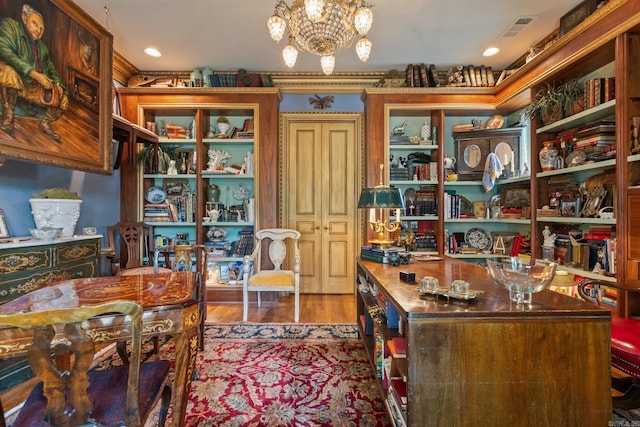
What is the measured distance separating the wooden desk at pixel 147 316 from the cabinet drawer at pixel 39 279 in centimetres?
48

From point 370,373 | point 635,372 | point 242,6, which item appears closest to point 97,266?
point 370,373

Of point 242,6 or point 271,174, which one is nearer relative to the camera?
point 242,6

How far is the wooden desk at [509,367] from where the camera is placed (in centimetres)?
102

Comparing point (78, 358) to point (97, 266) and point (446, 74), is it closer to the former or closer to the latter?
point (97, 266)

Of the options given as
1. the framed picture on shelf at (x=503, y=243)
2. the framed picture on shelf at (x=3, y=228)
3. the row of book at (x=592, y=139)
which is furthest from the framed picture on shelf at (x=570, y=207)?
the framed picture on shelf at (x=3, y=228)

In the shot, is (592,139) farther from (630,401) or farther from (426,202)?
(630,401)

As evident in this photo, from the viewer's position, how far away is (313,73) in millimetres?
3850

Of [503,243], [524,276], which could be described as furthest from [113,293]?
[503,243]

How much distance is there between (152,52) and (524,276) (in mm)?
4078

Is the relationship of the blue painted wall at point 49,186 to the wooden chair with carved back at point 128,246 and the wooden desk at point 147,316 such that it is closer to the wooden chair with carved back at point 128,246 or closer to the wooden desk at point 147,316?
the wooden chair with carved back at point 128,246

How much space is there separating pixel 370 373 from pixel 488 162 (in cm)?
287

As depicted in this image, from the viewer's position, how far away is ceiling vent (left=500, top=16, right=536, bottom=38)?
110 inches

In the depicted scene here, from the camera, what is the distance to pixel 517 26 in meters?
2.92

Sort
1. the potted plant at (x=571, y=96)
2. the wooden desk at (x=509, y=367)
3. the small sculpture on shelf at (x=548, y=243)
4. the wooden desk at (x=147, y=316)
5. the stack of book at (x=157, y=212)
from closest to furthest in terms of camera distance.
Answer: the wooden desk at (x=509, y=367) → the wooden desk at (x=147, y=316) → the potted plant at (x=571, y=96) → the small sculpture on shelf at (x=548, y=243) → the stack of book at (x=157, y=212)
